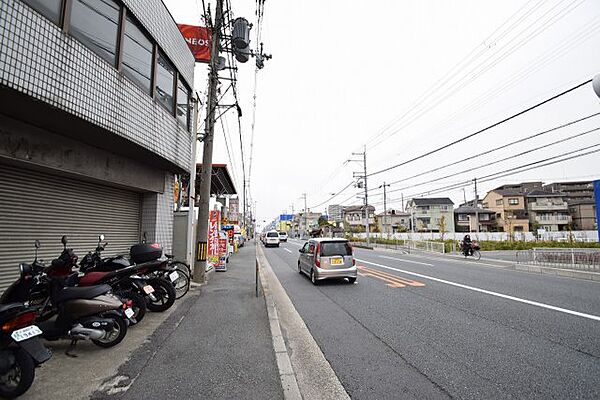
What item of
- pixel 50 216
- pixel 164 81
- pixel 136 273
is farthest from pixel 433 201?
pixel 50 216

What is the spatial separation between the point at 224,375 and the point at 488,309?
19.6 feet

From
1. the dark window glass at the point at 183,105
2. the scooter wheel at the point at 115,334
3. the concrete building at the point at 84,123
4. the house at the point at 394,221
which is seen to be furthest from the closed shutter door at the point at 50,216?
the house at the point at 394,221

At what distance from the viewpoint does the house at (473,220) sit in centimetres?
5516

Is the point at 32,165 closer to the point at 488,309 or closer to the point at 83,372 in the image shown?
the point at 83,372

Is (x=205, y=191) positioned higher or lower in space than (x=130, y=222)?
higher

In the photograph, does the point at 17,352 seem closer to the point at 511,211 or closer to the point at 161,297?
the point at 161,297

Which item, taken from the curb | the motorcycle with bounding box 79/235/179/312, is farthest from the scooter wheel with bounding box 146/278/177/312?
the curb

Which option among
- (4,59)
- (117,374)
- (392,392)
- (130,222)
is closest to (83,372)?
(117,374)

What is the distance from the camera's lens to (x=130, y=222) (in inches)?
330

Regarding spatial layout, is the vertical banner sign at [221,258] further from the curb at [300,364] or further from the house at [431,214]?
the house at [431,214]

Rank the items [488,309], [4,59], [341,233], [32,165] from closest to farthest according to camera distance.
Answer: [4,59]
[32,165]
[488,309]
[341,233]

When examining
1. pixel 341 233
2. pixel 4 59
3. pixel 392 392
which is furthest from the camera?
pixel 341 233

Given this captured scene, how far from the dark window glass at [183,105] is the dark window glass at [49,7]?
459 centimetres

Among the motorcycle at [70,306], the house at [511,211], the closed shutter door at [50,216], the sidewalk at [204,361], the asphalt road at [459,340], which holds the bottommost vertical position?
the asphalt road at [459,340]
